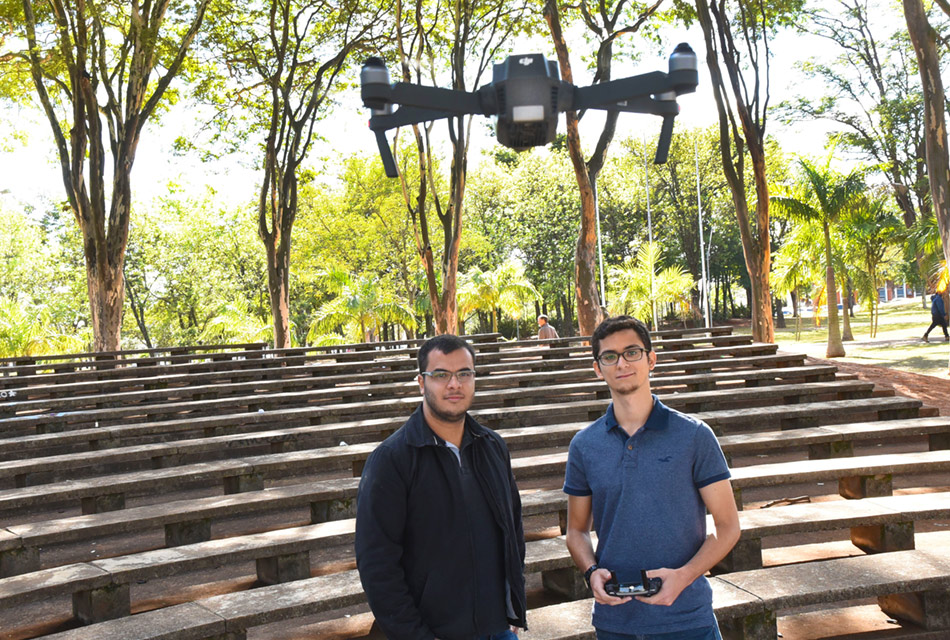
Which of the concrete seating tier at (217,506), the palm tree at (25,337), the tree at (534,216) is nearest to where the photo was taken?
the concrete seating tier at (217,506)

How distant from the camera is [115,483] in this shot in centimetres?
589

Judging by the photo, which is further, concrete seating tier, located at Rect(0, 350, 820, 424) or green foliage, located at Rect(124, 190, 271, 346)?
green foliage, located at Rect(124, 190, 271, 346)

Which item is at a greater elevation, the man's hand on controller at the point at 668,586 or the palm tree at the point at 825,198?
the palm tree at the point at 825,198

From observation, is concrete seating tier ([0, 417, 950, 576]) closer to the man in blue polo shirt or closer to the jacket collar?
the jacket collar

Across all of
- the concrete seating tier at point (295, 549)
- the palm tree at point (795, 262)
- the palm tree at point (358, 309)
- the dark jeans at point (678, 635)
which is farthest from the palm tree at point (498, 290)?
the dark jeans at point (678, 635)

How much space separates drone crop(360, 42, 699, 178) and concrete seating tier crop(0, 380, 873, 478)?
3.90 meters

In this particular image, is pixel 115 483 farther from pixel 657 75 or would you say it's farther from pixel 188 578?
pixel 657 75

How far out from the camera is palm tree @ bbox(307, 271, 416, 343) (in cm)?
3753

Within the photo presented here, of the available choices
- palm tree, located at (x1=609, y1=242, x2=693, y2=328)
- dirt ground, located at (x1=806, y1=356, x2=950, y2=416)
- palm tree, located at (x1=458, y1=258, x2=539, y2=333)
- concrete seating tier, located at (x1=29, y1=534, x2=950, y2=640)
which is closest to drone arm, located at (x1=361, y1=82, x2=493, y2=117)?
concrete seating tier, located at (x1=29, y1=534, x2=950, y2=640)

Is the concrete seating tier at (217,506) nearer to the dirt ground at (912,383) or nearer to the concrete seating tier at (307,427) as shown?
the concrete seating tier at (307,427)

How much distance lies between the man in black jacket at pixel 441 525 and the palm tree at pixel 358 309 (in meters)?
33.7

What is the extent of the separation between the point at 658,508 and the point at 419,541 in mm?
774

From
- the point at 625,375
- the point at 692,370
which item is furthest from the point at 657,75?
the point at 692,370

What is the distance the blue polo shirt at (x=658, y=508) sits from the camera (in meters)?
2.73
